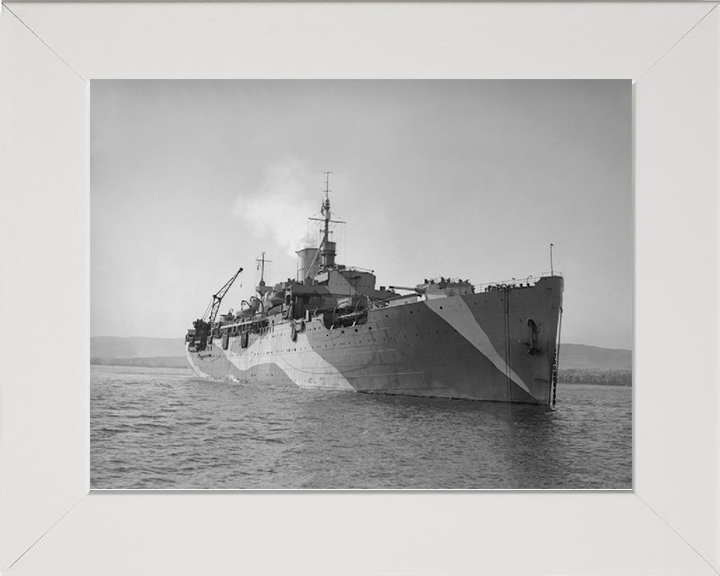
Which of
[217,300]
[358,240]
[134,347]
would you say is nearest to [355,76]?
[358,240]

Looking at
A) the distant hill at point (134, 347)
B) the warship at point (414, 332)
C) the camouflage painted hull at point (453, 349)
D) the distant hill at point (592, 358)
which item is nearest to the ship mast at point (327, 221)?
the warship at point (414, 332)

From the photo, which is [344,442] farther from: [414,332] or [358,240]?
[414,332]

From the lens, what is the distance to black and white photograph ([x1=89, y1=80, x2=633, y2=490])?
18.4ft

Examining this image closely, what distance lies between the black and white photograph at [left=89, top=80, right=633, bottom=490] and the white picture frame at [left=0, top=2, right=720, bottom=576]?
2.97ft

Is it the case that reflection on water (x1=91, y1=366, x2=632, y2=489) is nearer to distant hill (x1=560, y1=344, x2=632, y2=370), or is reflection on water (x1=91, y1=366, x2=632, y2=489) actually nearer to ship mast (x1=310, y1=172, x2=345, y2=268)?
distant hill (x1=560, y1=344, x2=632, y2=370)

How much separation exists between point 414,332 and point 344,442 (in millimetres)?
2829

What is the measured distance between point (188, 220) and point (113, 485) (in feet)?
8.53

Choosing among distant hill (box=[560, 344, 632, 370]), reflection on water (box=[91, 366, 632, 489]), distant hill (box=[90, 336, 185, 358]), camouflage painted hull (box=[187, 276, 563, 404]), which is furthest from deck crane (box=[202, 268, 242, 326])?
distant hill (box=[560, 344, 632, 370])

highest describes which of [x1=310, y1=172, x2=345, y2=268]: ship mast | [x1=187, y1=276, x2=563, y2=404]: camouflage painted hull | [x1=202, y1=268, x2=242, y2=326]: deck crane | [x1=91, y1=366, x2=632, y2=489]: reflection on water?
[x1=310, y1=172, x2=345, y2=268]: ship mast

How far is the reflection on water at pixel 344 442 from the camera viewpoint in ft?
17.9

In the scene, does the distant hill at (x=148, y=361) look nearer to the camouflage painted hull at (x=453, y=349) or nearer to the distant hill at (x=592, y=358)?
the camouflage painted hull at (x=453, y=349)

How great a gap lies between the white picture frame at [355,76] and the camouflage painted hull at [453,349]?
235cm

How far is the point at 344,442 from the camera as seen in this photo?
621cm

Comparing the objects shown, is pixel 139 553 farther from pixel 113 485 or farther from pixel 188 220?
pixel 188 220
